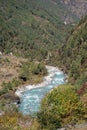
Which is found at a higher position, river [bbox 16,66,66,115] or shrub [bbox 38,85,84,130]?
shrub [bbox 38,85,84,130]

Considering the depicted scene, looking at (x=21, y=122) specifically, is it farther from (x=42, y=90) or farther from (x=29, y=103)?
(x=42, y=90)

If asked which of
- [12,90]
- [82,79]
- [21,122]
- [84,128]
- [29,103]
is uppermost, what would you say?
[84,128]

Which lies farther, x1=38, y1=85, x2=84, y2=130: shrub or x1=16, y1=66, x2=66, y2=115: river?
x1=16, y1=66, x2=66, y2=115: river

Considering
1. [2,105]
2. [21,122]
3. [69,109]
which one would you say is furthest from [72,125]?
[2,105]

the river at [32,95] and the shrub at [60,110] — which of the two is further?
the river at [32,95]

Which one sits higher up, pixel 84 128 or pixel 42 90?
pixel 84 128

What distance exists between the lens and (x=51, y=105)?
85688mm

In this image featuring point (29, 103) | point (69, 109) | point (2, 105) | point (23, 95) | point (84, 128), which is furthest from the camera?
point (23, 95)

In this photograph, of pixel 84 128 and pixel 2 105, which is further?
pixel 2 105

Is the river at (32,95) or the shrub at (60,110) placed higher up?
the shrub at (60,110)

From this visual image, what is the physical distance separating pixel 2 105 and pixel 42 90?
48.2m

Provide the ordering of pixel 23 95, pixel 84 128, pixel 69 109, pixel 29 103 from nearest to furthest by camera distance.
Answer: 1. pixel 84 128
2. pixel 69 109
3. pixel 29 103
4. pixel 23 95

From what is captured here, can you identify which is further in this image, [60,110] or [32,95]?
[32,95]

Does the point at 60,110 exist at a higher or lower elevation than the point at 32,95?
higher
